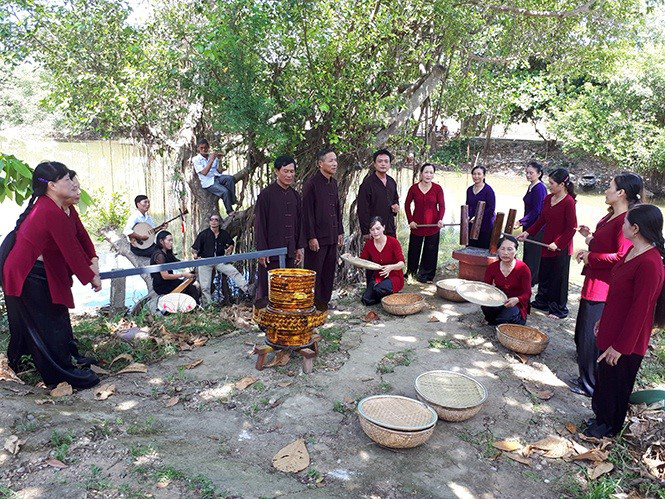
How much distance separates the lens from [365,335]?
5.09 metres

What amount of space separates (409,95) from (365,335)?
4071 millimetres

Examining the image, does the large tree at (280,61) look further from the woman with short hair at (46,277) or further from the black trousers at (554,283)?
the black trousers at (554,283)

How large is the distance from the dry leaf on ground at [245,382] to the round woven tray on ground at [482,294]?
2.19 metres

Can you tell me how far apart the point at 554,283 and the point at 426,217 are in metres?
1.74

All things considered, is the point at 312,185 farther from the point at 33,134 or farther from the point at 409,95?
the point at 33,134

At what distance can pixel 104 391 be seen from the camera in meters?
3.77

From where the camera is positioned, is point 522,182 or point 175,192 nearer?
point 175,192

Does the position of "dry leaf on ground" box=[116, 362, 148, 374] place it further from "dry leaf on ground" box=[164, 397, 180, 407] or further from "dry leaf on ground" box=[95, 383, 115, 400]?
"dry leaf on ground" box=[164, 397, 180, 407]

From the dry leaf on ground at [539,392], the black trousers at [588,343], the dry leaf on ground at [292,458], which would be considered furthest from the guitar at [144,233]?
the black trousers at [588,343]

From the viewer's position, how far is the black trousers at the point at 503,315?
5.10m

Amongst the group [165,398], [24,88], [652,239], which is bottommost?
[165,398]

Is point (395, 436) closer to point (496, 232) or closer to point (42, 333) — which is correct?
point (42, 333)

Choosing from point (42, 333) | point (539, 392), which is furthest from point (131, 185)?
point (539, 392)

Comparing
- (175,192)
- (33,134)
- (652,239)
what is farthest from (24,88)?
(652,239)
